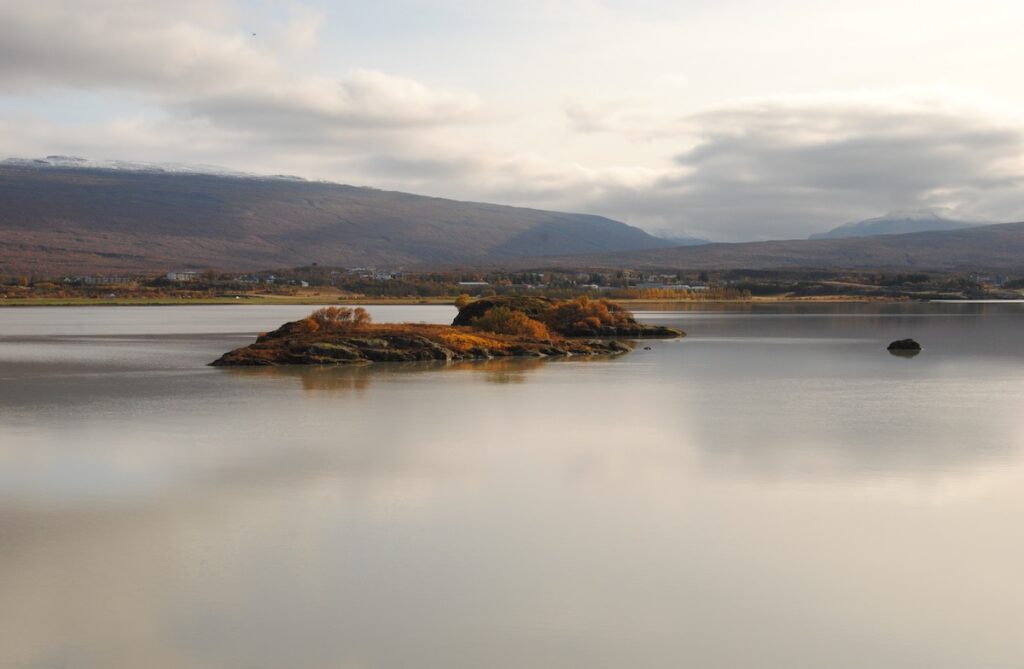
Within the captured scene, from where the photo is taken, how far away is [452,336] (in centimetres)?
4200

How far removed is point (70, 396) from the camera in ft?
87.3

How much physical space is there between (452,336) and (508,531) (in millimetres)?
29470

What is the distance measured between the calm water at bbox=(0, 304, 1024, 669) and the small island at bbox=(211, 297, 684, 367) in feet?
31.5

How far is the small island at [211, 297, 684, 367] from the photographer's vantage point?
3712cm

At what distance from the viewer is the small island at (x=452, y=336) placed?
37.1m

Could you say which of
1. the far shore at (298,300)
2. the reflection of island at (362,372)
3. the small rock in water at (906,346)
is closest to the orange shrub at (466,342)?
the reflection of island at (362,372)

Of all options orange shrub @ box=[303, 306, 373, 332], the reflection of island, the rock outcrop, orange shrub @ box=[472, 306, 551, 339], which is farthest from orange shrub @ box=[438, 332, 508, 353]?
the rock outcrop

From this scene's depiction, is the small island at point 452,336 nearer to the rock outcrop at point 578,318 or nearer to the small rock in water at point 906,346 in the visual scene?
the rock outcrop at point 578,318

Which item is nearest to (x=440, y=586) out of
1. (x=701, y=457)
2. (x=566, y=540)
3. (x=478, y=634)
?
(x=478, y=634)

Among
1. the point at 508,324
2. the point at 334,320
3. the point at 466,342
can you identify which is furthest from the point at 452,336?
the point at 508,324

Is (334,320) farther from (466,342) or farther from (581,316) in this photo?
(581,316)

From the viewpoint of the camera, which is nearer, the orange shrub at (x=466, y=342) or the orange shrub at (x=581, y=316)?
the orange shrub at (x=466, y=342)

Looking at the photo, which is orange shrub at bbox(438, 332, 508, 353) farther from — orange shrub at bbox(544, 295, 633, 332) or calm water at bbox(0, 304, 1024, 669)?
calm water at bbox(0, 304, 1024, 669)

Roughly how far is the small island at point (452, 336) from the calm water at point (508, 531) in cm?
960
